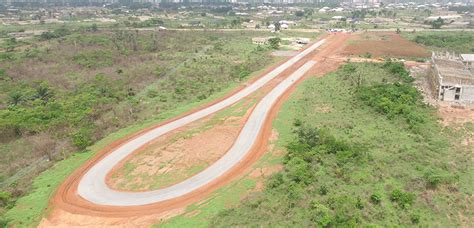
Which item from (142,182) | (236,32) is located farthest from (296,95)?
(236,32)

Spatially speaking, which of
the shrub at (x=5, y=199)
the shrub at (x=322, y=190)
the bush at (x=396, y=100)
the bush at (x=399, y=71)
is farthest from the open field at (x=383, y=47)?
the shrub at (x=5, y=199)

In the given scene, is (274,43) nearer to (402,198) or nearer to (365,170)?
(365,170)

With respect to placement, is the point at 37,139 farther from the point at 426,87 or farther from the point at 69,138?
the point at 426,87

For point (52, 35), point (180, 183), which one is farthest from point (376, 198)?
point (52, 35)

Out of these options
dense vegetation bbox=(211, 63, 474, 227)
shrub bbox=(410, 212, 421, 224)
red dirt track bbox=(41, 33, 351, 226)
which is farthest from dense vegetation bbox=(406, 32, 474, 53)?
shrub bbox=(410, 212, 421, 224)

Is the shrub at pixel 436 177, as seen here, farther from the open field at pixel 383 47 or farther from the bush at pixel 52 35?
the bush at pixel 52 35

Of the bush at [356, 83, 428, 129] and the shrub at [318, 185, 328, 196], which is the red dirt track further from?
the bush at [356, 83, 428, 129]
